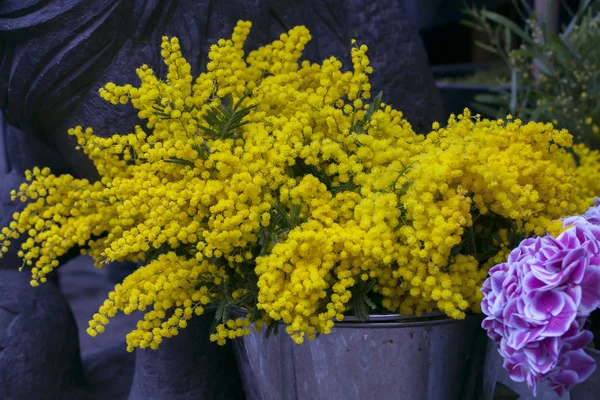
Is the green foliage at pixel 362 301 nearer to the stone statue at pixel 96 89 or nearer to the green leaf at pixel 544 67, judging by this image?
the stone statue at pixel 96 89

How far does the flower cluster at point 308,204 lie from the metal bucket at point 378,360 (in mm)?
29

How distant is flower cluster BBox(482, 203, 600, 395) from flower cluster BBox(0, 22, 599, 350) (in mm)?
68

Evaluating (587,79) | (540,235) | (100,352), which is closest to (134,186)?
(540,235)

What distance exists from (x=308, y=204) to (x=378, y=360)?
21cm

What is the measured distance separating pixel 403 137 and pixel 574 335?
1.23 ft

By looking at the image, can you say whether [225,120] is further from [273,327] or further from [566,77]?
[566,77]

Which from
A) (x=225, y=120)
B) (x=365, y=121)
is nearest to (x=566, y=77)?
(x=365, y=121)

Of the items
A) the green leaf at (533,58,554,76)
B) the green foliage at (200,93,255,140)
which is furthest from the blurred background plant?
the green foliage at (200,93,255,140)

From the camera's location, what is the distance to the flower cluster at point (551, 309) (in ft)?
2.39

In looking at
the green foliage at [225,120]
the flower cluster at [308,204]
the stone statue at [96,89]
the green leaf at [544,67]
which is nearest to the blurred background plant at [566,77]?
the green leaf at [544,67]

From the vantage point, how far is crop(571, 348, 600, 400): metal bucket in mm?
789

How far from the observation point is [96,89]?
111 centimetres

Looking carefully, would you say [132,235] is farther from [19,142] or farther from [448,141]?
[19,142]

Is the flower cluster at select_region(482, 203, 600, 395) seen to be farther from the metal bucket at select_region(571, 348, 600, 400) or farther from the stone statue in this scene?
the stone statue
